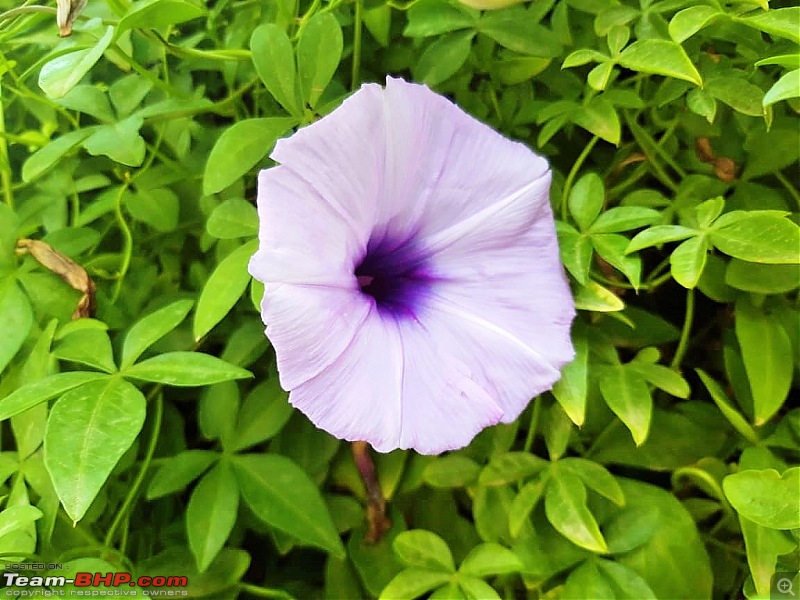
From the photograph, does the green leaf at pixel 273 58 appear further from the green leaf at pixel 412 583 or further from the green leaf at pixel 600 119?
the green leaf at pixel 412 583

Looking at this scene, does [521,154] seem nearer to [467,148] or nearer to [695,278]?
[467,148]

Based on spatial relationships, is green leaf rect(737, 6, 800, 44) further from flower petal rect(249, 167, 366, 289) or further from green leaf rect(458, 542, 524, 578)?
green leaf rect(458, 542, 524, 578)

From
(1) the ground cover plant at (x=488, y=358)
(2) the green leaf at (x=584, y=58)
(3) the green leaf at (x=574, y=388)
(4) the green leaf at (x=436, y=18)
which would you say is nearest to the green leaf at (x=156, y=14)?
(1) the ground cover plant at (x=488, y=358)

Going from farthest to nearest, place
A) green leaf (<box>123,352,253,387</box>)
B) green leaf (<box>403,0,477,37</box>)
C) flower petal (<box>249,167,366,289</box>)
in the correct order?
green leaf (<box>403,0,477,37</box>), green leaf (<box>123,352,253,387</box>), flower petal (<box>249,167,366,289</box>)

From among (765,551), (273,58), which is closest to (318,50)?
(273,58)

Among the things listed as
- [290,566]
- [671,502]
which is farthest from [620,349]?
[290,566]

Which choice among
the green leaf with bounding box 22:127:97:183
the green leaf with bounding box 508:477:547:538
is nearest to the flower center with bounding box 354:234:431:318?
the green leaf with bounding box 508:477:547:538
